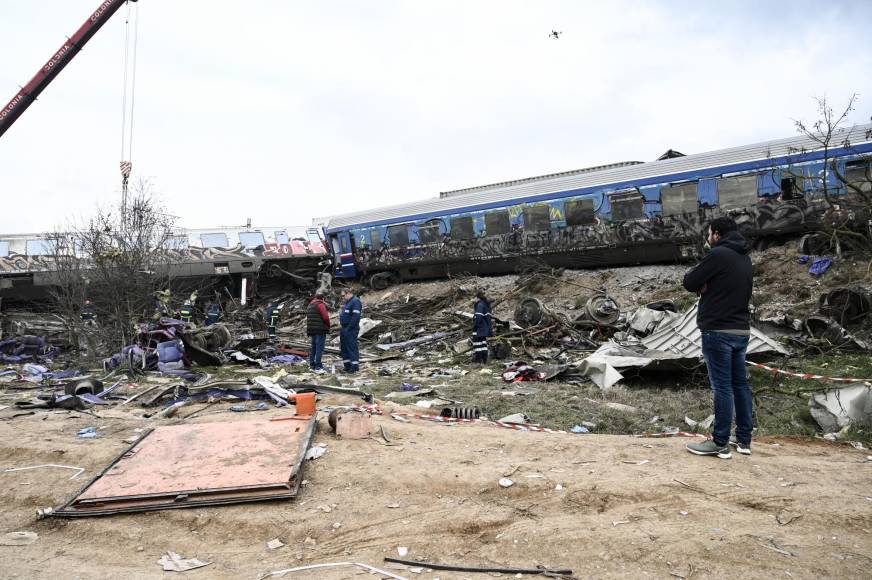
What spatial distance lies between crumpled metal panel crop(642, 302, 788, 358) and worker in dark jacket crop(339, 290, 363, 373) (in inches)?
198

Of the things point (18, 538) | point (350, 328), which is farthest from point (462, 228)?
point (18, 538)

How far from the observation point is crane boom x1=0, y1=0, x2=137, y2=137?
651 inches

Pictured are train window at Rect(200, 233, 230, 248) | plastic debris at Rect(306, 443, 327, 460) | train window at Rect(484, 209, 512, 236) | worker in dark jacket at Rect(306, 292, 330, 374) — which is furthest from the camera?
train window at Rect(200, 233, 230, 248)

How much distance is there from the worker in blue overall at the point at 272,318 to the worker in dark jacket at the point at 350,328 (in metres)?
3.83

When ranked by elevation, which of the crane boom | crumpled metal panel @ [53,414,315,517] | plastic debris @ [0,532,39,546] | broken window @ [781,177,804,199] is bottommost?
plastic debris @ [0,532,39,546]

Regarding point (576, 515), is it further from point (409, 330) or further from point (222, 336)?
point (409, 330)

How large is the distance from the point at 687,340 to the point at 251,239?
21.6 meters

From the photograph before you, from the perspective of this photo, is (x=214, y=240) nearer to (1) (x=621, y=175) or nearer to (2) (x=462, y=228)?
(2) (x=462, y=228)

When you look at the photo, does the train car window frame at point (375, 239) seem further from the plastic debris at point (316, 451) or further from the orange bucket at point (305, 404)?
the plastic debris at point (316, 451)

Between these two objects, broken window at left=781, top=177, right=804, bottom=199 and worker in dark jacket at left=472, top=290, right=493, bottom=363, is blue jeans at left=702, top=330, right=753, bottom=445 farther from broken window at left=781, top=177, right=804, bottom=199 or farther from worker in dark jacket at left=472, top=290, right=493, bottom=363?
broken window at left=781, top=177, right=804, bottom=199

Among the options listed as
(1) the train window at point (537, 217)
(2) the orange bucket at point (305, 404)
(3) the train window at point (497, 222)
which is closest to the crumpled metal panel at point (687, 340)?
(2) the orange bucket at point (305, 404)

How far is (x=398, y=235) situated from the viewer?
→ 22781mm

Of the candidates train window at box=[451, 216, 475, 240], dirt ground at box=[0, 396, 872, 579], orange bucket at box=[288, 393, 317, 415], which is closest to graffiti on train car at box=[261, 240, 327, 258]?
train window at box=[451, 216, 475, 240]

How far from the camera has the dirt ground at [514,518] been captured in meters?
3.04
